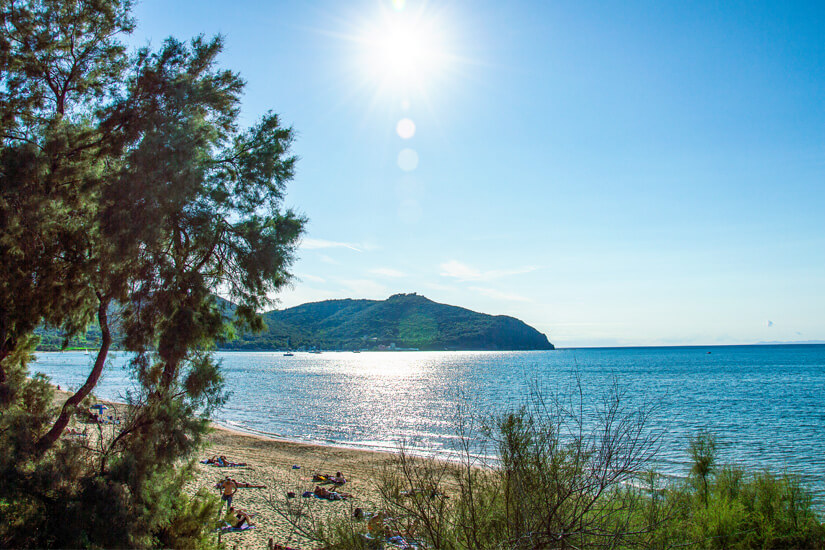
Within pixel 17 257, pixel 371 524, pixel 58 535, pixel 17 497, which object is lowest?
pixel 58 535

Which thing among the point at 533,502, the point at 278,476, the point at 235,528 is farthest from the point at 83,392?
the point at 278,476

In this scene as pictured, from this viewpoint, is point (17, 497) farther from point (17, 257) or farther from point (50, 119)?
point (50, 119)

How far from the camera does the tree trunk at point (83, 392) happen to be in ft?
23.3

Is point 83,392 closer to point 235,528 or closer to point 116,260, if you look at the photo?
point 116,260

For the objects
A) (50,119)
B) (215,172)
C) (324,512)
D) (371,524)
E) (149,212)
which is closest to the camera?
(371,524)

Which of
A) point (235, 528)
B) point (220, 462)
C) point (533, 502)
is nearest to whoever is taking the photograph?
point (533, 502)

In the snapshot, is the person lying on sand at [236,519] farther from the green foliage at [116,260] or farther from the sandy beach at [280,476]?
the green foliage at [116,260]

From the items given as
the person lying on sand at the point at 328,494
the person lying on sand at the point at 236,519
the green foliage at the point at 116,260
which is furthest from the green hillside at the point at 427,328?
the green foliage at the point at 116,260

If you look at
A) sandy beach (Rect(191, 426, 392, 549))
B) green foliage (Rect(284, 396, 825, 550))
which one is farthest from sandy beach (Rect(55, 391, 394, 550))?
green foliage (Rect(284, 396, 825, 550))

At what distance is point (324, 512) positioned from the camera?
12.9m

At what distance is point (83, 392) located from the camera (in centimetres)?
779

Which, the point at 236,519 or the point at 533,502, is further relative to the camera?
the point at 236,519

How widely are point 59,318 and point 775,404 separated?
49.3 m

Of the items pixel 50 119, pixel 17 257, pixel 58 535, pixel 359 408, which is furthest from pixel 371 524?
pixel 359 408
